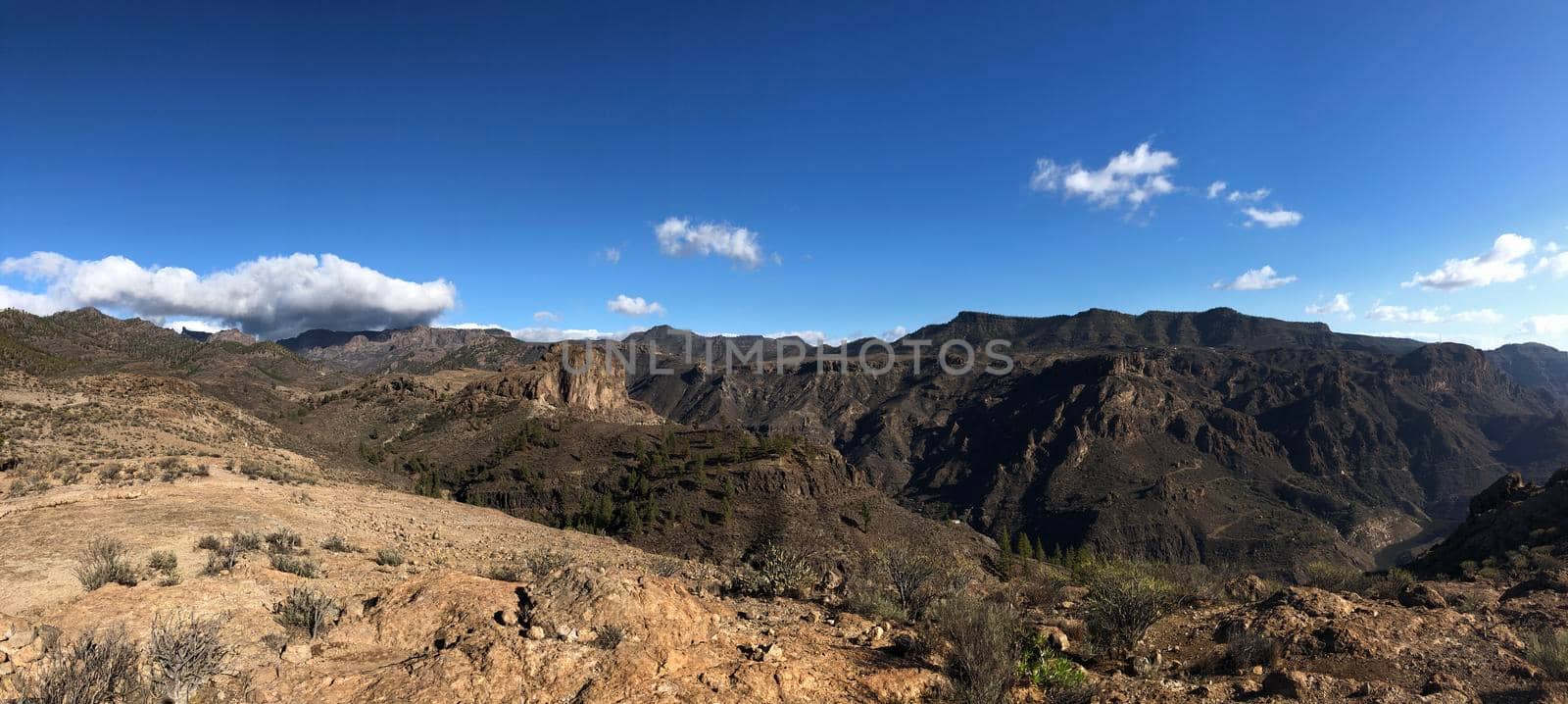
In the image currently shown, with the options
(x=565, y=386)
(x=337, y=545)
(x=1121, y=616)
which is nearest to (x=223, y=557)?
(x=337, y=545)

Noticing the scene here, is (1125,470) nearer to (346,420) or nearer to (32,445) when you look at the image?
(346,420)

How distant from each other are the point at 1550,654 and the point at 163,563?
1020 inches

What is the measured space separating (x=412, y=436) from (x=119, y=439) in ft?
Result: 200

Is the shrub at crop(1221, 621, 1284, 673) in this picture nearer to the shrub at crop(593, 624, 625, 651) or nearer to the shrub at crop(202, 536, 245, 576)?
the shrub at crop(593, 624, 625, 651)

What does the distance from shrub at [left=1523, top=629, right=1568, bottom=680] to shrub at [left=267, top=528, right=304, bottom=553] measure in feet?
82.5

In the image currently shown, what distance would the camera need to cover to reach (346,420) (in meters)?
92.8

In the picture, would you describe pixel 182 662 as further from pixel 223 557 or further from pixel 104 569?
pixel 223 557

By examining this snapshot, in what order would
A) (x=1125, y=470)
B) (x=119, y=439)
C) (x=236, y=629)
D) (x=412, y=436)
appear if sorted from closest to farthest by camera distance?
(x=236, y=629), (x=119, y=439), (x=412, y=436), (x=1125, y=470)

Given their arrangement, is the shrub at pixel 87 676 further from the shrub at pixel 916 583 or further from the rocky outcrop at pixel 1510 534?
the rocky outcrop at pixel 1510 534

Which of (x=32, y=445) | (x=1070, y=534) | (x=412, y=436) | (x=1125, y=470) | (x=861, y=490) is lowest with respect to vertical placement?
(x=1070, y=534)

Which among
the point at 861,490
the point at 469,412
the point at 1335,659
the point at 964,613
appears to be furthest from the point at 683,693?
the point at 469,412

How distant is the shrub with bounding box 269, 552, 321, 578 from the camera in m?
12.3

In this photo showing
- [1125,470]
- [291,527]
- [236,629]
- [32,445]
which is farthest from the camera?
[1125,470]

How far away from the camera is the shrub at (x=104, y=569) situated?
413 inches
